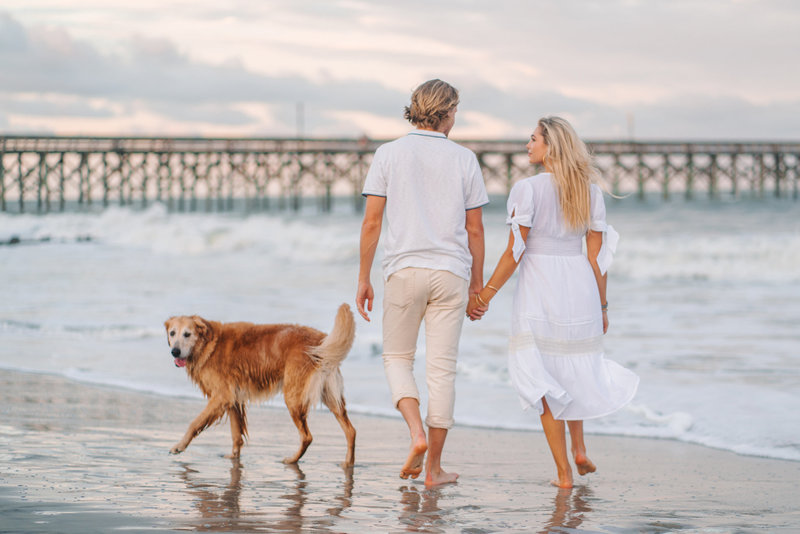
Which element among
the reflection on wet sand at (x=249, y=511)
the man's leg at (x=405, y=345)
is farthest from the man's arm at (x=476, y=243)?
the reflection on wet sand at (x=249, y=511)

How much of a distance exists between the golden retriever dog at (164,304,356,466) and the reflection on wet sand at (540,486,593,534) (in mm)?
1027

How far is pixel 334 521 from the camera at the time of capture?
3.04 metres

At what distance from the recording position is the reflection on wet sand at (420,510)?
9.76 feet

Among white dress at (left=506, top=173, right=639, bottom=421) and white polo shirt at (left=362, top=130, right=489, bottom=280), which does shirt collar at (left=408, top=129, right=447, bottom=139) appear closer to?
white polo shirt at (left=362, top=130, right=489, bottom=280)

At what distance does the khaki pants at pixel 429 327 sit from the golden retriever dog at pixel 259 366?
494 mm

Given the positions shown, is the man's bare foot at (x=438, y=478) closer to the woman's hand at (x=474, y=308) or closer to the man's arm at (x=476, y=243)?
the woman's hand at (x=474, y=308)

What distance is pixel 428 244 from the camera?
3639mm

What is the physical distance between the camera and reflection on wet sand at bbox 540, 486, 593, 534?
10.0 ft

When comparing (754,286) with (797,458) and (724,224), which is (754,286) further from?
(724,224)

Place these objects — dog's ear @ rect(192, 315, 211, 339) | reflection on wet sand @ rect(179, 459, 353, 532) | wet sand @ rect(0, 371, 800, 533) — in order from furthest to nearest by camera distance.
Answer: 1. dog's ear @ rect(192, 315, 211, 339)
2. wet sand @ rect(0, 371, 800, 533)
3. reflection on wet sand @ rect(179, 459, 353, 532)

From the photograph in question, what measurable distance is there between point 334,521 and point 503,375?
12.9 ft

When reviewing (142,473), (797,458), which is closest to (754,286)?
(797,458)

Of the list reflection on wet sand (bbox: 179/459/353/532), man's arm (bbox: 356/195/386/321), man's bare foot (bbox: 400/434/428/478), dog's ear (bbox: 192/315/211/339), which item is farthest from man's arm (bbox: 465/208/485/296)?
dog's ear (bbox: 192/315/211/339)

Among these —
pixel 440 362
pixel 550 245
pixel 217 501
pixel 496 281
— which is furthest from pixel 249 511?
pixel 550 245
